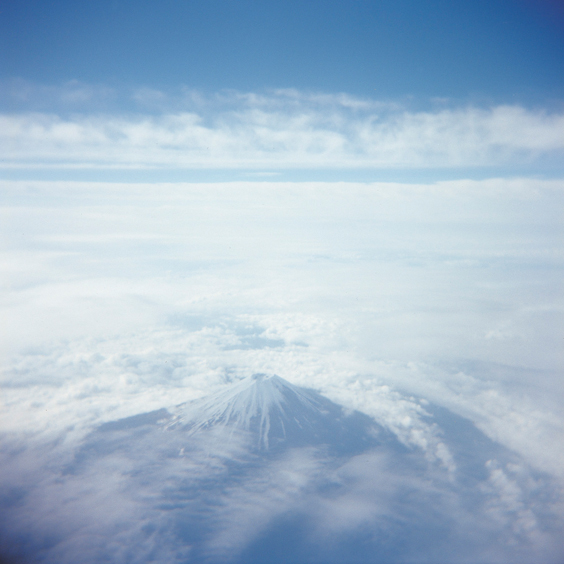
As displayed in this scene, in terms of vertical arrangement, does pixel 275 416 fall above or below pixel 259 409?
below

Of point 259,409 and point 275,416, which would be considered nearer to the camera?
point 275,416

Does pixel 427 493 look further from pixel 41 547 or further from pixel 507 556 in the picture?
pixel 41 547

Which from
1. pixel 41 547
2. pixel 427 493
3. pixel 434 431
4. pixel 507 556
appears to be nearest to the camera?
pixel 41 547

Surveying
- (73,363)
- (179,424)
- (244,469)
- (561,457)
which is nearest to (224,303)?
(73,363)

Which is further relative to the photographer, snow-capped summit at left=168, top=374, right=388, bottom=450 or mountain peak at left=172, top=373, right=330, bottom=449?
mountain peak at left=172, top=373, right=330, bottom=449

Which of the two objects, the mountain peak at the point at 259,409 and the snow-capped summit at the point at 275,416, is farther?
the mountain peak at the point at 259,409

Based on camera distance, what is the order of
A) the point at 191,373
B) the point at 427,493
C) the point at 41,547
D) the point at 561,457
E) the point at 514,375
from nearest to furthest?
1. the point at 41,547
2. the point at 427,493
3. the point at 561,457
4. the point at 514,375
5. the point at 191,373

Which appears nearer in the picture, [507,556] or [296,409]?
[507,556]

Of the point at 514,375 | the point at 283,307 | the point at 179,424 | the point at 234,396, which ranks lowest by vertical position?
the point at 179,424
